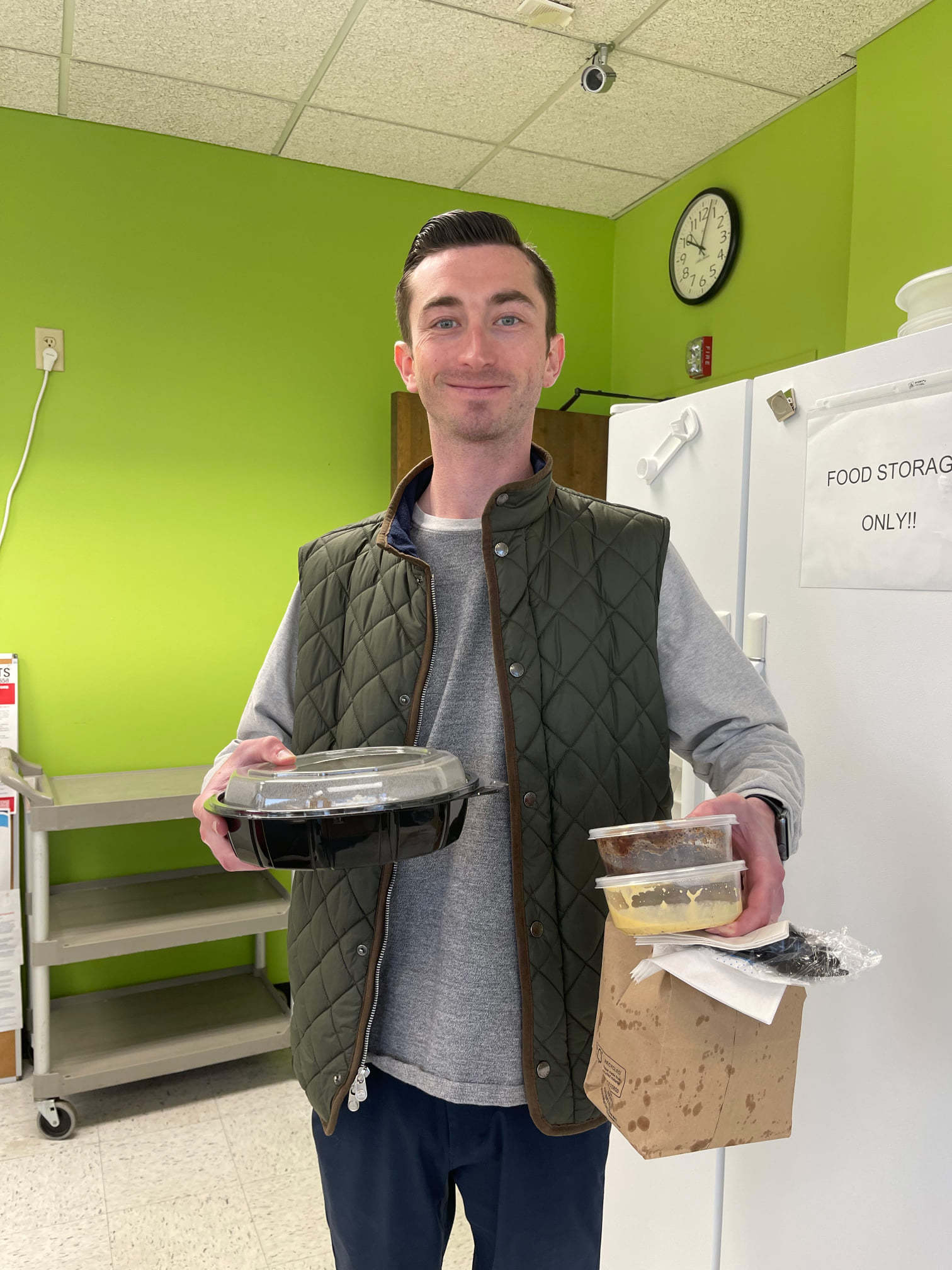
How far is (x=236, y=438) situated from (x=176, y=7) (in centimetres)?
118

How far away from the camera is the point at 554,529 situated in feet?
3.68

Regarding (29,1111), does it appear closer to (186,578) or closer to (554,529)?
(186,578)

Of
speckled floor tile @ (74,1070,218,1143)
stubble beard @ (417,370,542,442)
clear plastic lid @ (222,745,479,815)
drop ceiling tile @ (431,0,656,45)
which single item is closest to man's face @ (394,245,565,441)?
stubble beard @ (417,370,542,442)

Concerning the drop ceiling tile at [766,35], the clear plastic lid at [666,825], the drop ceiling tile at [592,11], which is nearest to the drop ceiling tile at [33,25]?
the drop ceiling tile at [592,11]

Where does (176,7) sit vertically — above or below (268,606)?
above

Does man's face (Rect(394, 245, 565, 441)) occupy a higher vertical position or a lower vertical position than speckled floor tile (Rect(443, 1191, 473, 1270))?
higher

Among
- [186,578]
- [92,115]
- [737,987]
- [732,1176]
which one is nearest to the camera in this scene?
[737,987]

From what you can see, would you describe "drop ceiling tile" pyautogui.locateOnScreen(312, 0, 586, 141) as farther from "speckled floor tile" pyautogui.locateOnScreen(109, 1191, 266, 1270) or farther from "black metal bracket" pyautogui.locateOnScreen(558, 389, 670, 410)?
"speckled floor tile" pyautogui.locateOnScreen(109, 1191, 266, 1270)

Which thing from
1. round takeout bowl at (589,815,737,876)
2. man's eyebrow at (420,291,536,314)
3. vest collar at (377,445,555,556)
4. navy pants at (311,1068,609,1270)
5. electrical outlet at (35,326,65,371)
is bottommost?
navy pants at (311,1068,609,1270)

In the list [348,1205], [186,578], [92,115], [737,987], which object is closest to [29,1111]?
[186,578]

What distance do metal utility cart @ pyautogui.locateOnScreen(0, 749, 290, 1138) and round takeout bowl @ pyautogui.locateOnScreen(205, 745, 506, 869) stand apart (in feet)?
5.60

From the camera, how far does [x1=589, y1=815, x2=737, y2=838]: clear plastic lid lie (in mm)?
833

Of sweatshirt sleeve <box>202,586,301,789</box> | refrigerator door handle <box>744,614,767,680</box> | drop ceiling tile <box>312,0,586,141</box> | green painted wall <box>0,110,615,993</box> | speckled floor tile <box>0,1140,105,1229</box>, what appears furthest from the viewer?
green painted wall <box>0,110,615,993</box>

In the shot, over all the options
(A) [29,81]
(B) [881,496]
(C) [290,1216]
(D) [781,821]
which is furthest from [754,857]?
(A) [29,81]
